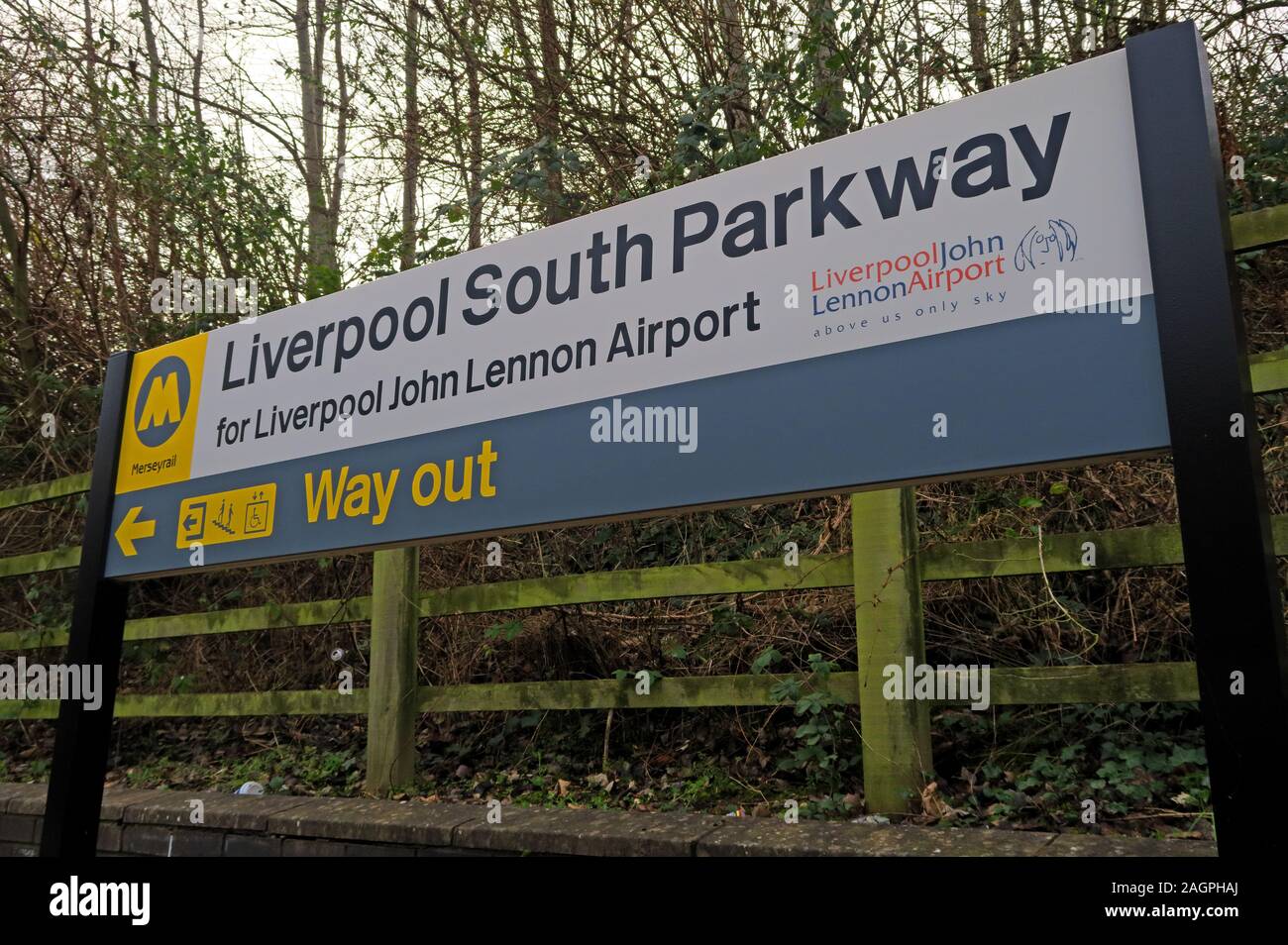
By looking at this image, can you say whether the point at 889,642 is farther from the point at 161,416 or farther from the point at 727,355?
the point at 161,416

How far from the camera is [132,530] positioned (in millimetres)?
3730

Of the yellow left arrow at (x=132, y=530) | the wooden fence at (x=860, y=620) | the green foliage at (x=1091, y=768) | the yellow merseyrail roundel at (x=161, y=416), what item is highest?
the yellow merseyrail roundel at (x=161, y=416)

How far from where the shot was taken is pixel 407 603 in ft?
12.9

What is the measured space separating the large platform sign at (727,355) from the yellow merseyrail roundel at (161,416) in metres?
0.04

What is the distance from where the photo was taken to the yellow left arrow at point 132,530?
3684 mm

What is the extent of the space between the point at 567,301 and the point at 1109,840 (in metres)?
2.01

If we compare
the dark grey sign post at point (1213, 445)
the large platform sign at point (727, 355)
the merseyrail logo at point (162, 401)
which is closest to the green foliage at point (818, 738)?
the large platform sign at point (727, 355)

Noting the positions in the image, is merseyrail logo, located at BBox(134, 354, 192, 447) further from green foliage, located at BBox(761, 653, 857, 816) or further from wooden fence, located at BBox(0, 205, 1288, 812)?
green foliage, located at BBox(761, 653, 857, 816)

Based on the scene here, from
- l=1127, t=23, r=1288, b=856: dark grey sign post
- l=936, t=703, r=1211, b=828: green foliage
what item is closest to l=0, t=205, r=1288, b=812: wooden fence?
l=936, t=703, r=1211, b=828: green foliage

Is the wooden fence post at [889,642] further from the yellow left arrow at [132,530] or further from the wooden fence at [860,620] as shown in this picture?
the yellow left arrow at [132,530]
